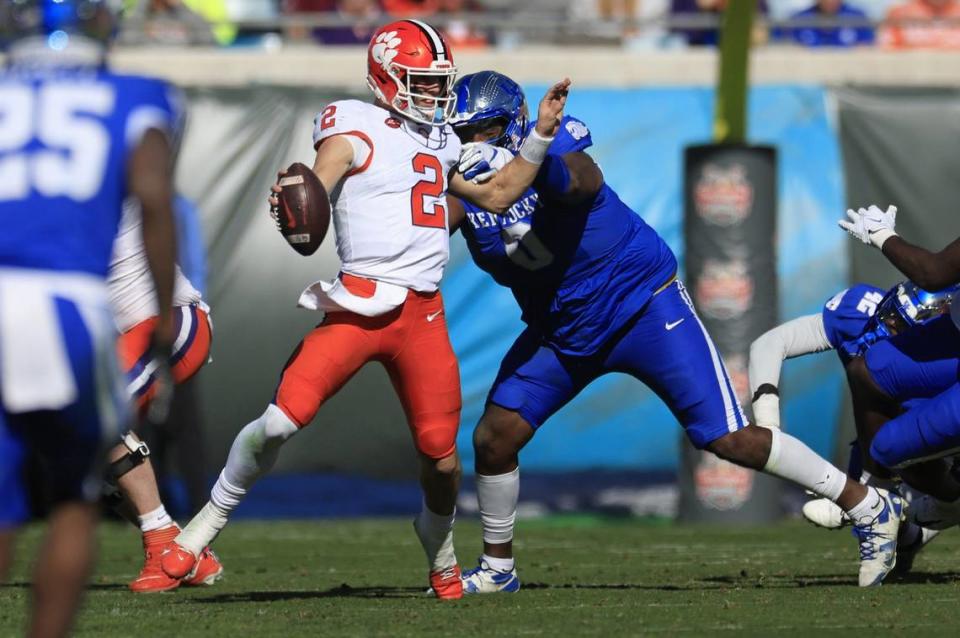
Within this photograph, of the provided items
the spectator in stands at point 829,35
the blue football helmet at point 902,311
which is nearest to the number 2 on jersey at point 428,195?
the blue football helmet at point 902,311

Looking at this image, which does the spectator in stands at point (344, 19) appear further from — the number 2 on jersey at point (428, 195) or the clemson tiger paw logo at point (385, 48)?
the number 2 on jersey at point (428, 195)

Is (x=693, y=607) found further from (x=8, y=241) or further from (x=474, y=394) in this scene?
(x=474, y=394)

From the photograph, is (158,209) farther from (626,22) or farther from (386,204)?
(626,22)

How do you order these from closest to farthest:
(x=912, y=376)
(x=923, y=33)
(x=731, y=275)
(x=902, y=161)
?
(x=912, y=376) < (x=731, y=275) < (x=902, y=161) < (x=923, y=33)

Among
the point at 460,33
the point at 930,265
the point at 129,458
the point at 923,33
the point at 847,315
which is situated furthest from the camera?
the point at 923,33

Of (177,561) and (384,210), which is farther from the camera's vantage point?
(177,561)

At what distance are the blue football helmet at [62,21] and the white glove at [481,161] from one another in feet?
6.91

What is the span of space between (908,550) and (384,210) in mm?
2298

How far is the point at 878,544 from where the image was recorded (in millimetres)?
5582

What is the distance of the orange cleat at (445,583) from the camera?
550 cm

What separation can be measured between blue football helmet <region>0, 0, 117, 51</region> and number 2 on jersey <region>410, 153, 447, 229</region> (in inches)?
78.1

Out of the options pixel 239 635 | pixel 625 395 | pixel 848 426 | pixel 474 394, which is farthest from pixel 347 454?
pixel 239 635

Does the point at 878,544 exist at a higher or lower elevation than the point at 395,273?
lower

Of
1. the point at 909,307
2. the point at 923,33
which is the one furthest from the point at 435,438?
the point at 923,33
